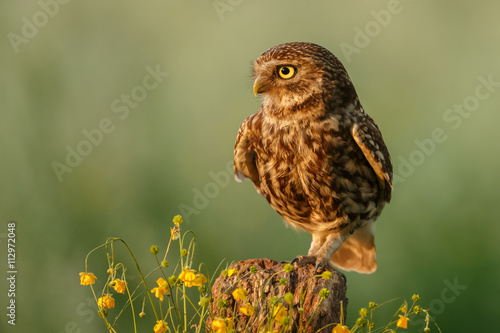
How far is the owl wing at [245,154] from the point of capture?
314cm

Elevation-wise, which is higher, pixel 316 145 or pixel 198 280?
pixel 316 145

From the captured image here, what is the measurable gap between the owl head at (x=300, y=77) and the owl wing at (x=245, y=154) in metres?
0.26

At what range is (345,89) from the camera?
2941mm

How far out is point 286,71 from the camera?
2.87m

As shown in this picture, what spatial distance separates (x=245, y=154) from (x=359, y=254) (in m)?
0.99

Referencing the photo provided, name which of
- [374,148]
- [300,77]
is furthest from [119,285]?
[374,148]

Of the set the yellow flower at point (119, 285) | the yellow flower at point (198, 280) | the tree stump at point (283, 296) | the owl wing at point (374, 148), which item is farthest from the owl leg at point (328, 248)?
the yellow flower at point (119, 285)

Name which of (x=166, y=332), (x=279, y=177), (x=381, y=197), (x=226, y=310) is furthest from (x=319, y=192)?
(x=166, y=332)

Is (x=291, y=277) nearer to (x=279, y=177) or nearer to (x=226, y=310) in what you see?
(x=226, y=310)

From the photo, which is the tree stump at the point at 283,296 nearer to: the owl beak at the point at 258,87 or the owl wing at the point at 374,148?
the owl wing at the point at 374,148

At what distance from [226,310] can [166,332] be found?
0.31m

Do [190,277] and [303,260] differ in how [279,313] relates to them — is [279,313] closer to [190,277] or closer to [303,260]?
[190,277]

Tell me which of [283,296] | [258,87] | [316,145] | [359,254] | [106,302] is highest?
[258,87]

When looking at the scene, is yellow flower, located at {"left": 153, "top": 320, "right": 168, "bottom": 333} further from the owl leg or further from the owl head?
the owl head
